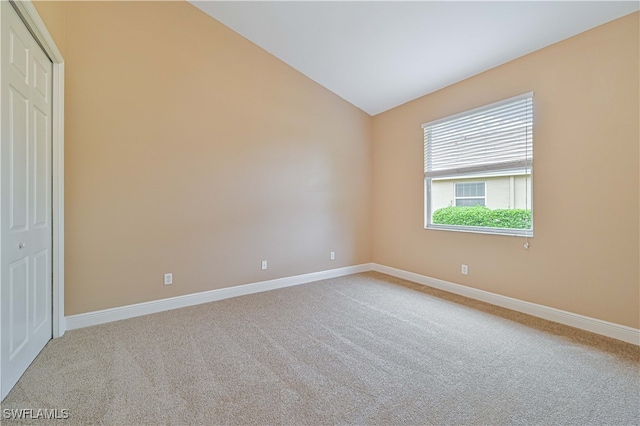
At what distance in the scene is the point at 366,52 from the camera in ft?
11.2

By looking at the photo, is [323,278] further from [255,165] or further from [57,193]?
[57,193]

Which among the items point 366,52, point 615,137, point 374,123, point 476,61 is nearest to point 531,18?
point 476,61

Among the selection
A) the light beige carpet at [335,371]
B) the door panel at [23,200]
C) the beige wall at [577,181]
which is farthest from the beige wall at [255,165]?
the light beige carpet at [335,371]

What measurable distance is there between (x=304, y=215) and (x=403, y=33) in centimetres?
255

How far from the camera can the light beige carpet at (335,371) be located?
5.26 ft

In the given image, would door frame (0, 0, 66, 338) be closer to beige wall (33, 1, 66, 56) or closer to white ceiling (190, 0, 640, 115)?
beige wall (33, 1, 66, 56)

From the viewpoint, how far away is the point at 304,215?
420cm

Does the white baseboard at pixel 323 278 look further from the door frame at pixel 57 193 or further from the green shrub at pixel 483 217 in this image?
the green shrub at pixel 483 217

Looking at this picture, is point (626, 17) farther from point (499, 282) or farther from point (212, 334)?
point (212, 334)

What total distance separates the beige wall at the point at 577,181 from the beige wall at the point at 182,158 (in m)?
2.18

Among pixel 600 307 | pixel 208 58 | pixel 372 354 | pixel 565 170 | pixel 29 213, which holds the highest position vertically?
pixel 208 58

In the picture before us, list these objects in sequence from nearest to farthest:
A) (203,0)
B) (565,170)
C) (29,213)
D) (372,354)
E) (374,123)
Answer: (29,213)
(372,354)
(565,170)
(203,0)
(374,123)

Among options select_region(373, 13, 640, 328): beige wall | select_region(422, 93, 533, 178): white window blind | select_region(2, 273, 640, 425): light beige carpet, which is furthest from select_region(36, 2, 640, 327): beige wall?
select_region(2, 273, 640, 425): light beige carpet

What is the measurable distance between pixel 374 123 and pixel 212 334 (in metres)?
4.07
